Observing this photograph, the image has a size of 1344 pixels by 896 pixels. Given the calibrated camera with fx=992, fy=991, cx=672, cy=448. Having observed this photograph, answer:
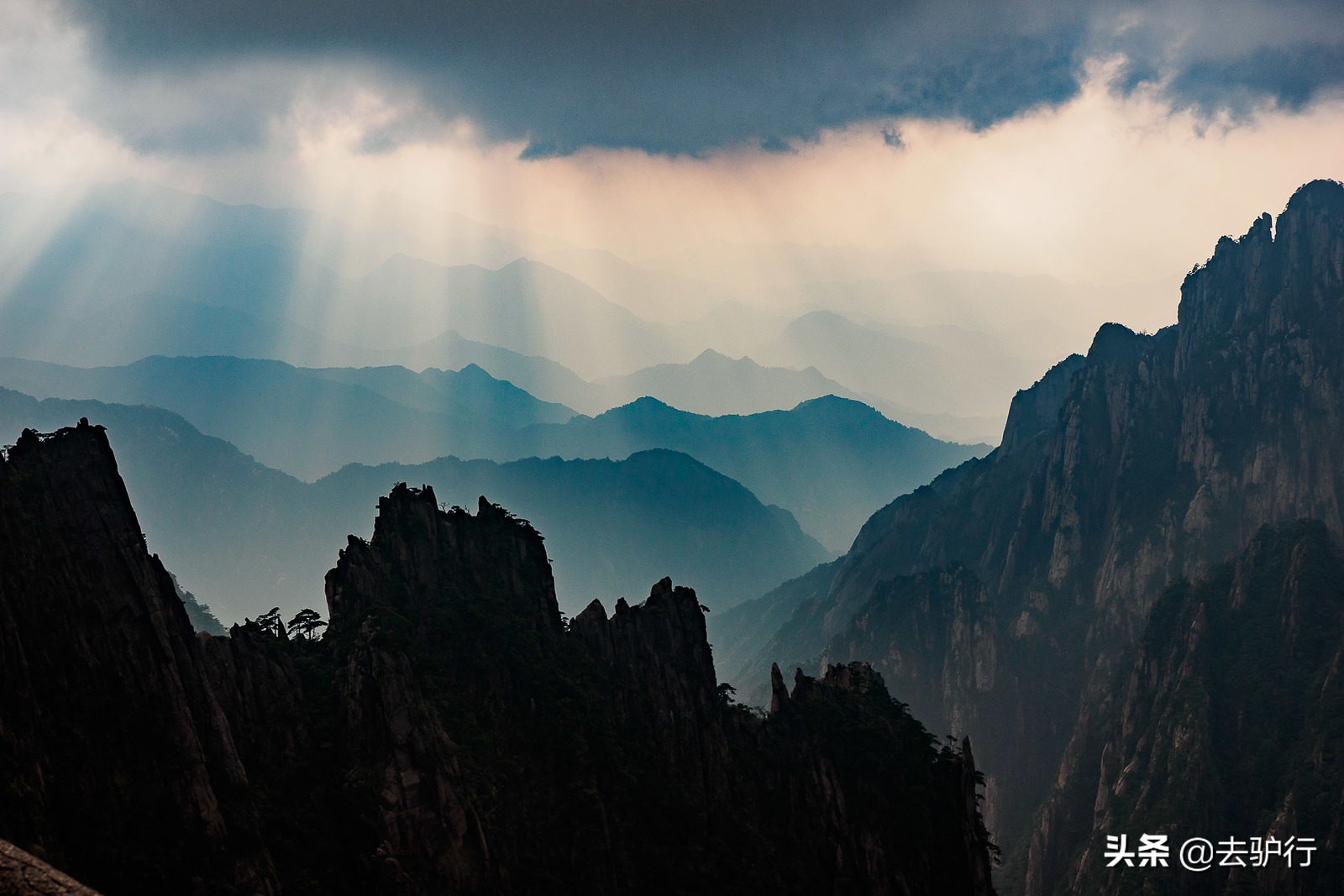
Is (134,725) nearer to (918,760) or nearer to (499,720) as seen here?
(499,720)

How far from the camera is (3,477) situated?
4256cm

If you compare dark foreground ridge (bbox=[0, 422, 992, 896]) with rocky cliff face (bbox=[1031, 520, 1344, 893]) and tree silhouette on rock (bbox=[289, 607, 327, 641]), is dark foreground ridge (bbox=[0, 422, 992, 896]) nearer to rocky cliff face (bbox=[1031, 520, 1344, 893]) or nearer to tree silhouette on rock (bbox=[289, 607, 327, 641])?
tree silhouette on rock (bbox=[289, 607, 327, 641])

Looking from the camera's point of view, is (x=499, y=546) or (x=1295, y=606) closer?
(x=499, y=546)

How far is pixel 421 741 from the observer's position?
177 feet

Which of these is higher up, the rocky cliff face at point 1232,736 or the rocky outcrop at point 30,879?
the rocky cliff face at point 1232,736

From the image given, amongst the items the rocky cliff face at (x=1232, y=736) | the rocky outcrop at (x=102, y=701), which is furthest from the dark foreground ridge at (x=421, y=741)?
the rocky cliff face at (x=1232, y=736)

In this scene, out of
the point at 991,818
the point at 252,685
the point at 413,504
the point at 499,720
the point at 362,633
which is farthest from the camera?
the point at 991,818

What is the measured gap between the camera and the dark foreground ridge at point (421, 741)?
134 ft

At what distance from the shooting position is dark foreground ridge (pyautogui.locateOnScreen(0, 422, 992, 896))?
134 ft

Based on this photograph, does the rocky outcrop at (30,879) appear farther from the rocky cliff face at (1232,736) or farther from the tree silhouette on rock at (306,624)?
the rocky cliff face at (1232,736)

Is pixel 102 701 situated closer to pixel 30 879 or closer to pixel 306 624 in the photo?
pixel 306 624

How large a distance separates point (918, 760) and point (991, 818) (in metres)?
127

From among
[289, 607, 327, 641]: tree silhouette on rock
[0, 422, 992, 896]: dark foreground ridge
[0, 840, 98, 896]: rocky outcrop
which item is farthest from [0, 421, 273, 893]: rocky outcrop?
[0, 840, 98, 896]: rocky outcrop

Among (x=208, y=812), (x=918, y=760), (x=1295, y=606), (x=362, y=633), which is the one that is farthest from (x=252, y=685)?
(x=1295, y=606)
